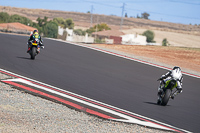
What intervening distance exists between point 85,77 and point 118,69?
5.09 m

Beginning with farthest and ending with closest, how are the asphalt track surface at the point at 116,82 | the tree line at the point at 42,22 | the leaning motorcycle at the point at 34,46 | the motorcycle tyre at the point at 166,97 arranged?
1. the tree line at the point at 42,22
2. the leaning motorcycle at the point at 34,46
3. the motorcycle tyre at the point at 166,97
4. the asphalt track surface at the point at 116,82

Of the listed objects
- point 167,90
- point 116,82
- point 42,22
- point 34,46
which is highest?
point 42,22

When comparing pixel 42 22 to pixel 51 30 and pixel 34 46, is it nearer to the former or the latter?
pixel 51 30

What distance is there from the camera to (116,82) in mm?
16906

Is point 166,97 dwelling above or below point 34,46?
below

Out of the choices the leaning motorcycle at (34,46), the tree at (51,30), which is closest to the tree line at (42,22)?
the tree at (51,30)

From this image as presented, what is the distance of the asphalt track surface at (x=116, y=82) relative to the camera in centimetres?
1145

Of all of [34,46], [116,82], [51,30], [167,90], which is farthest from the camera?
[51,30]

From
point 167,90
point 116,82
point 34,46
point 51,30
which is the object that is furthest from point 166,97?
point 51,30

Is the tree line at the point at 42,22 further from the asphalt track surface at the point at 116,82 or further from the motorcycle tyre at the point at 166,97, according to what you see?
the motorcycle tyre at the point at 166,97

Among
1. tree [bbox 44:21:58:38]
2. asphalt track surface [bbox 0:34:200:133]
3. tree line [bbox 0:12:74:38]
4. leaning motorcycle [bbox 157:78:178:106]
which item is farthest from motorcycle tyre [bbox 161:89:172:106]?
tree [bbox 44:21:58:38]

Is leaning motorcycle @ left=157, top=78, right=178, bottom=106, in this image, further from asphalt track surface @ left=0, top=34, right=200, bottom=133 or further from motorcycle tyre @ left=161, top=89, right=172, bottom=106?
asphalt track surface @ left=0, top=34, right=200, bottom=133

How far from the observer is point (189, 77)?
72.7 ft

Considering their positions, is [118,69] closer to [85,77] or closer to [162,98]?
[85,77]
